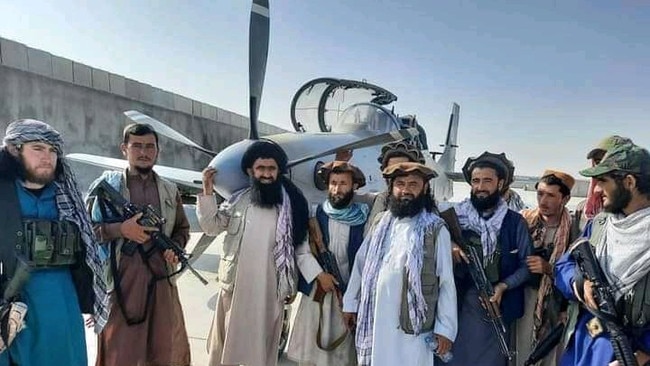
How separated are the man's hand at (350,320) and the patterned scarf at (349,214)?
1.73 ft

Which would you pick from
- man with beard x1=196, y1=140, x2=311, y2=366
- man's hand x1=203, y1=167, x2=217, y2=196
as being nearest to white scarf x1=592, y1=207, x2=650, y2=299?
man with beard x1=196, y1=140, x2=311, y2=366

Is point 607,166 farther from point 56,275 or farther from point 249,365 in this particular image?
point 56,275

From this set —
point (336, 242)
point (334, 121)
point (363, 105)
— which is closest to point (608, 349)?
point (336, 242)

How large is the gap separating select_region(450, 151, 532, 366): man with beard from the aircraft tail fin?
9.71 meters

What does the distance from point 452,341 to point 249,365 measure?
1.19 metres

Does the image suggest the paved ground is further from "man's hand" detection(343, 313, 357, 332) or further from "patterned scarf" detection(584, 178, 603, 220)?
"patterned scarf" detection(584, 178, 603, 220)

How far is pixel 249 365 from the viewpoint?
260 cm

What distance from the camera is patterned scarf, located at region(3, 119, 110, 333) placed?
2.05m

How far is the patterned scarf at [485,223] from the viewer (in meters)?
2.27

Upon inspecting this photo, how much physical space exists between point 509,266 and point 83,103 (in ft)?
42.0

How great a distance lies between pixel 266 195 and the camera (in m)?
2.74

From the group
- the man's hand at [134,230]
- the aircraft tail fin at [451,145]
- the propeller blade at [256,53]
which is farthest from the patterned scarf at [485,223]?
the aircraft tail fin at [451,145]

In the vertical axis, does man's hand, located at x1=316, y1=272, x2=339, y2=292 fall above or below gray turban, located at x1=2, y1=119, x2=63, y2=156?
below

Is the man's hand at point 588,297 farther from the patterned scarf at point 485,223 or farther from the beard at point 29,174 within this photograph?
the beard at point 29,174
